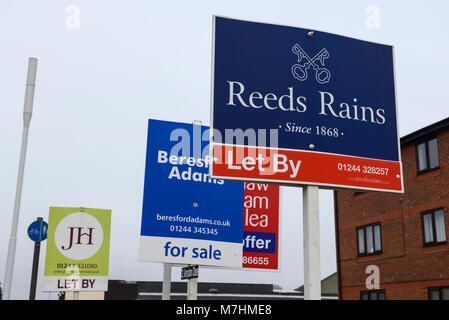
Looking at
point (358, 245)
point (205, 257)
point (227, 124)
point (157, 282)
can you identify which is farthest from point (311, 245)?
point (157, 282)

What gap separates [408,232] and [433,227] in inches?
70.7

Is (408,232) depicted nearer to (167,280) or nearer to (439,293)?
(439,293)

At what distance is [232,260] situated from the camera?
1129 centimetres

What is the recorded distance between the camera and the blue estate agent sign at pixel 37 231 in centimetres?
1579

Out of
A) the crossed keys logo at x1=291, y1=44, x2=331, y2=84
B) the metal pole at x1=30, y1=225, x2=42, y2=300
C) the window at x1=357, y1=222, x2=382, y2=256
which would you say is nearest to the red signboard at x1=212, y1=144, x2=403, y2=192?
the crossed keys logo at x1=291, y1=44, x2=331, y2=84

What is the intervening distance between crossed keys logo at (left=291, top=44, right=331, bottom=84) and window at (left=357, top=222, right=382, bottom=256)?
78.7 ft

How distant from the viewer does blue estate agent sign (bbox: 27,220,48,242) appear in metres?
15.8

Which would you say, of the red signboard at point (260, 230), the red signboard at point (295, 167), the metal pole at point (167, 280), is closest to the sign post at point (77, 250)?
the metal pole at point (167, 280)

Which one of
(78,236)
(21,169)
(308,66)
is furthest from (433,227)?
(308,66)

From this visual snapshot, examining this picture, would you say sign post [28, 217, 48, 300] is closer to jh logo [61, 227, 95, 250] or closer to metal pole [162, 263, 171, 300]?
jh logo [61, 227, 95, 250]

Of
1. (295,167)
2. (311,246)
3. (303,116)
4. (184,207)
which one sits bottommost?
(311,246)

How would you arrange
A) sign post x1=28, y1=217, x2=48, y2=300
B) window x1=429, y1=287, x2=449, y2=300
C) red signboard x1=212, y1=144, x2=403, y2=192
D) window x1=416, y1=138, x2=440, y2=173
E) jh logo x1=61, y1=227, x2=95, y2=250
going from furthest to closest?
window x1=416, y1=138, x2=440, y2=173 < window x1=429, y1=287, x2=449, y2=300 < sign post x1=28, y1=217, x2=48, y2=300 < jh logo x1=61, y1=227, x2=95, y2=250 < red signboard x1=212, y1=144, x2=403, y2=192

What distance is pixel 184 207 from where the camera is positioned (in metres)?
11.1
